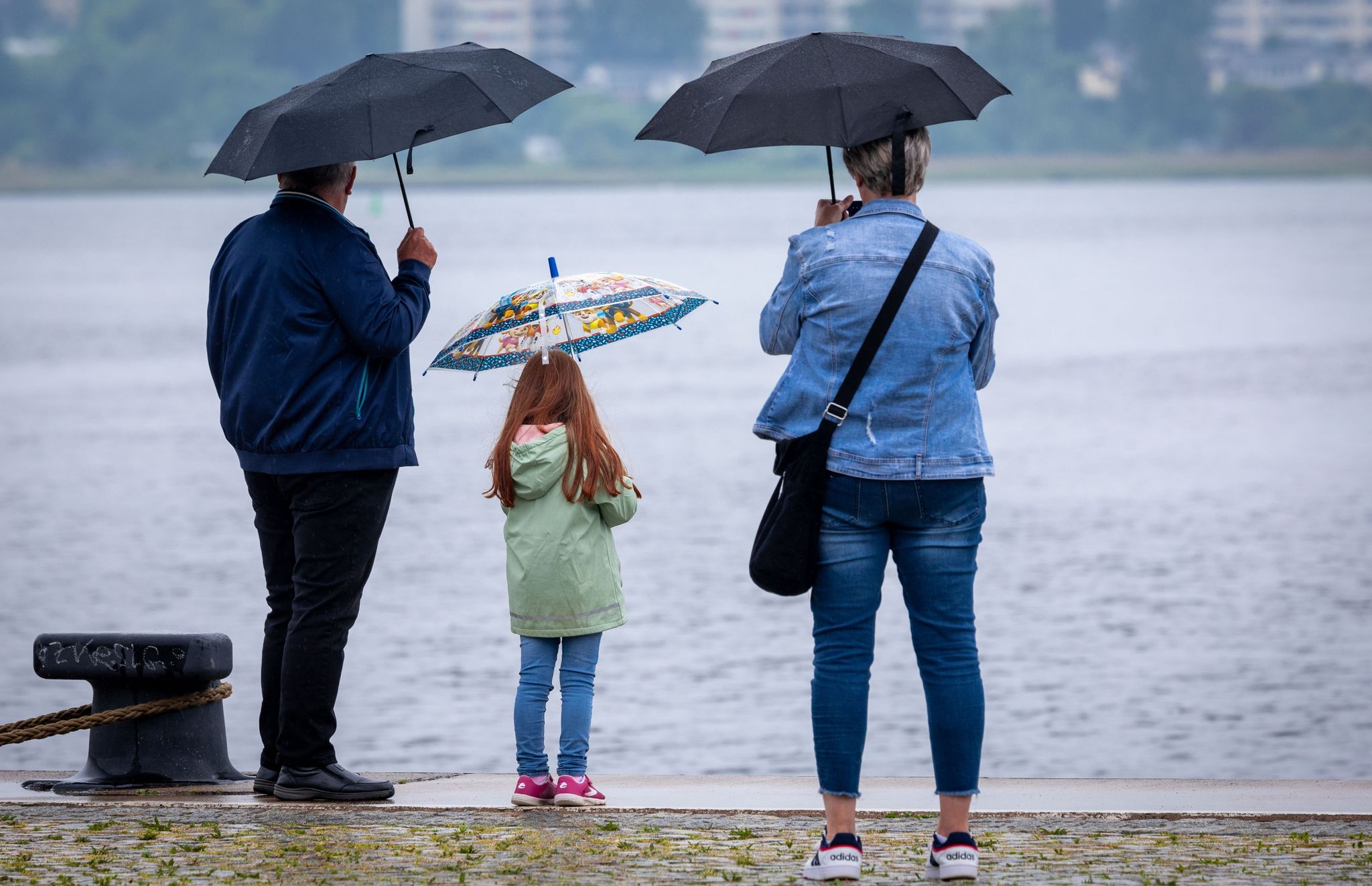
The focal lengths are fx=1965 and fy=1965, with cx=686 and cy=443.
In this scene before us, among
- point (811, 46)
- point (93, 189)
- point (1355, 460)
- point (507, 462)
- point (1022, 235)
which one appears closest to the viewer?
point (811, 46)

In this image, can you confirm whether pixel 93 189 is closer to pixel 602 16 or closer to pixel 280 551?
pixel 602 16

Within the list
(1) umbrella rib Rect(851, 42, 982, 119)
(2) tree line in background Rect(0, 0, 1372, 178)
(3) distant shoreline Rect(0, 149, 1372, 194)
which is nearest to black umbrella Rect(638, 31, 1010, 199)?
(1) umbrella rib Rect(851, 42, 982, 119)

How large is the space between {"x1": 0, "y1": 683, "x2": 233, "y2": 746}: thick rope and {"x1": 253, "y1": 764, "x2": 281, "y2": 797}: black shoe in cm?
29

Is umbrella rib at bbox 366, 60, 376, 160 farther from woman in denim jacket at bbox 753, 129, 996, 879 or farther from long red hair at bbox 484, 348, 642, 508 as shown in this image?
woman in denim jacket at bbox 753, 129, 996, 879

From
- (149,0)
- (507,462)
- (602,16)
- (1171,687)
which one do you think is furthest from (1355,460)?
(602,16)

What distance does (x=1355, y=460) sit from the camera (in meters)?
21.6

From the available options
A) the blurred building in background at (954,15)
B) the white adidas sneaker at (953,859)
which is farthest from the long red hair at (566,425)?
the blurred building in background at (954,15)

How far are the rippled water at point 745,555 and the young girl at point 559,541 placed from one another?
7.25ft

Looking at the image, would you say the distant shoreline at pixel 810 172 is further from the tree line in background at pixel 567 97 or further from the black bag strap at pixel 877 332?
the black bag strap at pixel 877 332

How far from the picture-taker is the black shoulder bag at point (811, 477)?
3.90 meters

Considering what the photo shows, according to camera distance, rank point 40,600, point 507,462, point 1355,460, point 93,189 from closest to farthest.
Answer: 1. point 507,462
2. point 40,600
3. point 1355,460
4. point 93,189

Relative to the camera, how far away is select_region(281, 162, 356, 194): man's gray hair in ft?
15.7

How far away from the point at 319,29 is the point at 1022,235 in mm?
76603

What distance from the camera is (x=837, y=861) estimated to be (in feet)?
12.6
